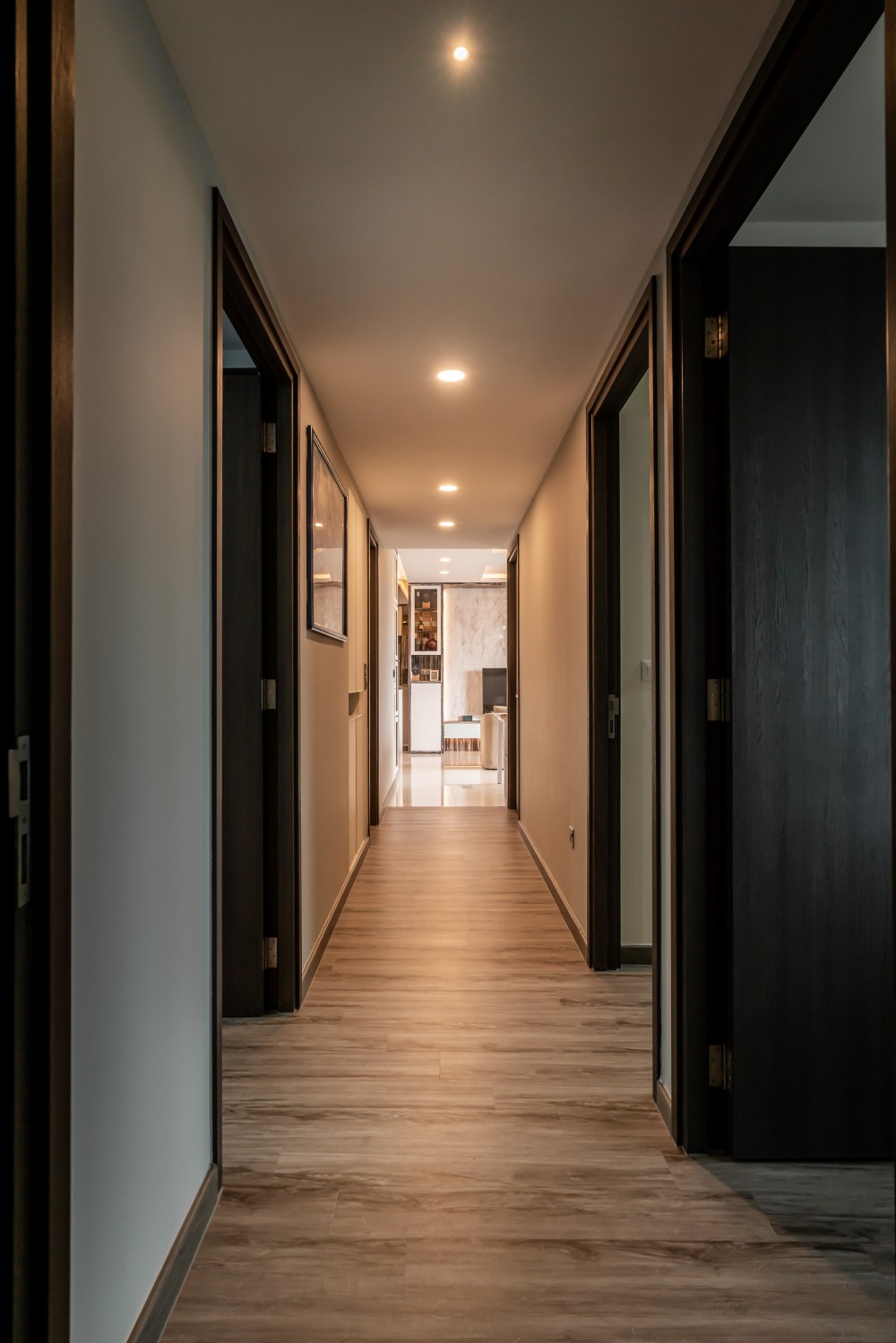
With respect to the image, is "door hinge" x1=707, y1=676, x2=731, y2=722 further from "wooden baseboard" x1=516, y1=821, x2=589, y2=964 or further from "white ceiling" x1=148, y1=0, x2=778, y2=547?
"wooden baseboard" x1=516, y1=821, x2=589, y2=964

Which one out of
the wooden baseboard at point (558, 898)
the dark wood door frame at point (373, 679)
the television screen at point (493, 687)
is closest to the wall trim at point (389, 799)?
the dark wood door frame at point (373, 679)

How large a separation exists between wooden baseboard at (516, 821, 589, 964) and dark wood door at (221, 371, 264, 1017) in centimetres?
140

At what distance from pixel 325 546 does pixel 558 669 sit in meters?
1.44

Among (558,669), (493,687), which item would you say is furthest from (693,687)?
(493,687)

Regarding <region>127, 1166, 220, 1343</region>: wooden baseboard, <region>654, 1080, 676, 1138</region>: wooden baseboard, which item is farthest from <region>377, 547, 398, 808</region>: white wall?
<region>127, 1166, 220, 1343</region>: wooden baseboard

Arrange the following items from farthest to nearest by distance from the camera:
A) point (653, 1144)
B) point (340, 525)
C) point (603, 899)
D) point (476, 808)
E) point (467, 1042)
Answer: point (476, 808) → point (340, 525) → point (603, 899) → point (467, 1042) → point (653, 1144)

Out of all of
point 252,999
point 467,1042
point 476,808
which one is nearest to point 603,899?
point 467,1042

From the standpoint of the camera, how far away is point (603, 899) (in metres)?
3.60

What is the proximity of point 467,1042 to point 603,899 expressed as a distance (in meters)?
1.02

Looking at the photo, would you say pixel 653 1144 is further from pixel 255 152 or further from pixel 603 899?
pixel 255 152

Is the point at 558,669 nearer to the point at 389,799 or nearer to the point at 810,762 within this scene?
the point at 810,762

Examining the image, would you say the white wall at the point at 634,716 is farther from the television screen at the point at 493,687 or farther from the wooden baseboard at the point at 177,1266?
the television screen at the point at 493,687
